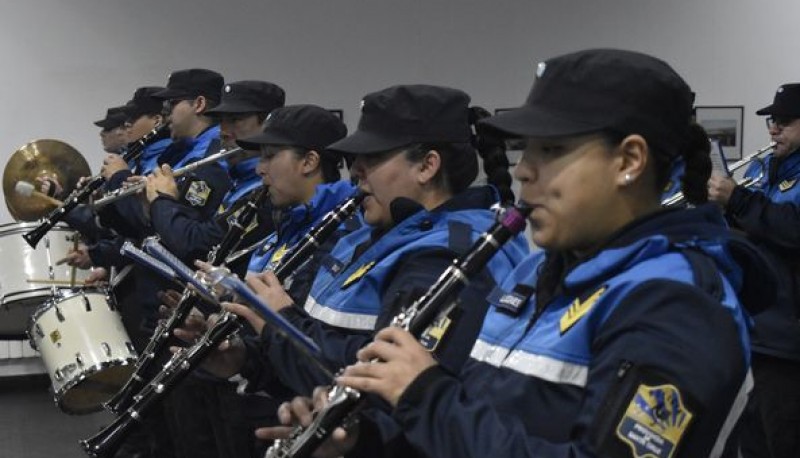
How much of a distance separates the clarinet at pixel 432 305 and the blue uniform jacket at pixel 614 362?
0.08 metres

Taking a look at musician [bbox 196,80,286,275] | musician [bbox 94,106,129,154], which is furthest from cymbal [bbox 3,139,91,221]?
musician [bbox 196,80,286,275]

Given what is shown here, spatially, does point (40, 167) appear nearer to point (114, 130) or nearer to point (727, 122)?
point (114, 130)

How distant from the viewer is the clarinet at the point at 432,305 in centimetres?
173

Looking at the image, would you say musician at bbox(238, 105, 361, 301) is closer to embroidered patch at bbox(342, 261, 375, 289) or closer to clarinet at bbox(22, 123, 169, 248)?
embroidered patch at bbox(342, 261, 375, 289)

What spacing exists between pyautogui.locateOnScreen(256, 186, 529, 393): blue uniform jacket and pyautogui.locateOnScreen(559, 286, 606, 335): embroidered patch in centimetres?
58

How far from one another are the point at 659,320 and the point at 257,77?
615 centimetres

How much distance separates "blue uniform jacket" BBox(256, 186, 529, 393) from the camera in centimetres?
227

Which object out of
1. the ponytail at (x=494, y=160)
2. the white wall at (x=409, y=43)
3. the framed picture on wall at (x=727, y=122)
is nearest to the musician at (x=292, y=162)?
the ponytail at (x=494, y=160)

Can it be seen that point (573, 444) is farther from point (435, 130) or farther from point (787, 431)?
point (787, 431)

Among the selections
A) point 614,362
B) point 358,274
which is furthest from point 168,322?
point 614,362

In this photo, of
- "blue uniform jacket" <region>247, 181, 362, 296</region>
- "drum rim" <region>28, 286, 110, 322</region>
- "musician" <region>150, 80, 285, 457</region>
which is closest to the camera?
"blue uniform jacket" <region>247, 181, 362, 296</region>

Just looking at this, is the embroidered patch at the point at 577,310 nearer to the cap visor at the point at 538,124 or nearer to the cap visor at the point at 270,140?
the cap visor at the point at 538,124

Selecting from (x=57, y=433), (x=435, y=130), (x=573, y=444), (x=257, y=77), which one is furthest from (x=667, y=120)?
(x=257, y=77)

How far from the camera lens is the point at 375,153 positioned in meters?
2.50
